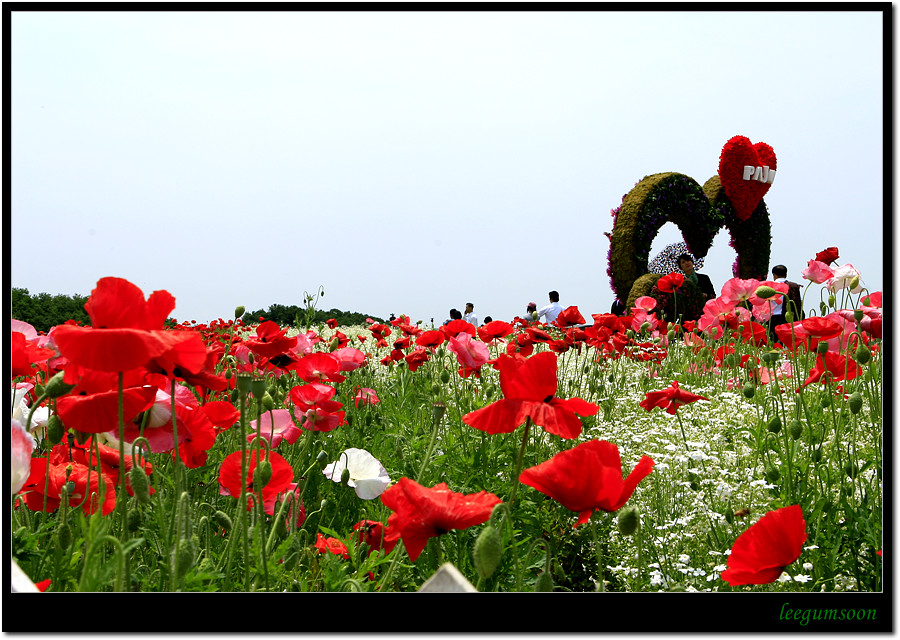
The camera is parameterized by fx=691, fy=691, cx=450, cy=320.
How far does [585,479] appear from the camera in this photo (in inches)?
36.4

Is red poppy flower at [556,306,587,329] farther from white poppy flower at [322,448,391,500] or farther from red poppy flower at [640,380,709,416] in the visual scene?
white poppy flower at [322,448,391,500]

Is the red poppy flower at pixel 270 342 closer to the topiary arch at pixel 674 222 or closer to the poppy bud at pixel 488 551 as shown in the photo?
the poppy bud at pixel 488 551

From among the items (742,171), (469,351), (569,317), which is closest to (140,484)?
(469,351)

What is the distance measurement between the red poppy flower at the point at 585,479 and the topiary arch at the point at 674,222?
417 inches

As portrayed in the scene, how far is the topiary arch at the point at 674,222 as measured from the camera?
12.8 meters

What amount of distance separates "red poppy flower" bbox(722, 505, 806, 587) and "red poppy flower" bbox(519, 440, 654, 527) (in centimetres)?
23

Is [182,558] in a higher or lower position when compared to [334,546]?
higher

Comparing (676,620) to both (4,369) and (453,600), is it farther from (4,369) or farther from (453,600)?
(4,369)

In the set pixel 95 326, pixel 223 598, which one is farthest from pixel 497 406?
pixel 95 326

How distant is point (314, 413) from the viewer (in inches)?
76.0

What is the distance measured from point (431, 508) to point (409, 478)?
107 cm

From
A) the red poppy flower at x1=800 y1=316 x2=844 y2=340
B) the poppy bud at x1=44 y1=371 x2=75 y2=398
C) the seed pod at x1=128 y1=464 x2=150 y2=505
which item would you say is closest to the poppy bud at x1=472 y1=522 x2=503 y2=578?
the seed pod at x1=128 y1=464 x2=150 y2=505

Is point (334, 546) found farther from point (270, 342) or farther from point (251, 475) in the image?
point (270, 342)

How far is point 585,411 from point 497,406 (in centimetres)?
15
